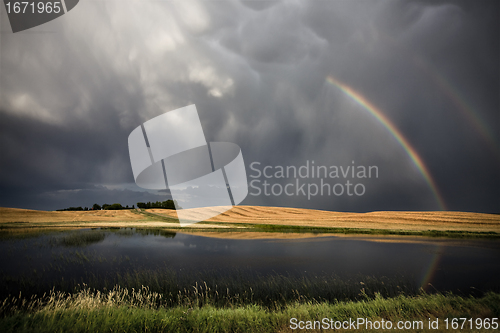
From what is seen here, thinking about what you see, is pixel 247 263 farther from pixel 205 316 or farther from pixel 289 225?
pixel 289 225

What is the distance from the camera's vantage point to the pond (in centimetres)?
1449

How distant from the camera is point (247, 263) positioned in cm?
1816

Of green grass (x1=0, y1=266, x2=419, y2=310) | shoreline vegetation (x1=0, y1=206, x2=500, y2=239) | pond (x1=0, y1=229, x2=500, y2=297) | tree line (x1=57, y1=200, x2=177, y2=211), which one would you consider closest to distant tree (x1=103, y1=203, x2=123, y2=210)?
tree line (x1=57, y1=200, x2=177, y2=211)

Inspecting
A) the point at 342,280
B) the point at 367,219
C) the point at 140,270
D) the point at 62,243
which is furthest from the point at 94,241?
the point at 367,219

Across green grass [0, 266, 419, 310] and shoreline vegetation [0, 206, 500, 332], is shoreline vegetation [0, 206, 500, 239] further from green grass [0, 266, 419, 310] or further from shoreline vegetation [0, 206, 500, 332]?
shoreline vegetation [0, 206, 500, 332]

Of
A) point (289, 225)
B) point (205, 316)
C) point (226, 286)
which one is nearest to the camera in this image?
point (205, 316)

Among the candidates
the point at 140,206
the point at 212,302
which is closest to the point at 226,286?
the point at 212,302

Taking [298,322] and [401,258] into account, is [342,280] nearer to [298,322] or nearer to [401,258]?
[298,322]

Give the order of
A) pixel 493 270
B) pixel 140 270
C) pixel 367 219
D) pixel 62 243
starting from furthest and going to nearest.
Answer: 1. pixel 367 219
2. pixel 62 243
3. pixel 493 270
4. pixel 140 270

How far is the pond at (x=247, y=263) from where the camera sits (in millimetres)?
14492

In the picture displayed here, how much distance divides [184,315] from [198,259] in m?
11.7

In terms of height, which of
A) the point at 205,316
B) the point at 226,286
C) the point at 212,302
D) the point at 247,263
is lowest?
the point at 247,263

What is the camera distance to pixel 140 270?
1588 centimetres

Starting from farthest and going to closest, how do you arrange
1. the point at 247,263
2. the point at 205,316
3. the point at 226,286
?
1. the point at 247,263
2. the point at 226,286
3. the point at 205,316
